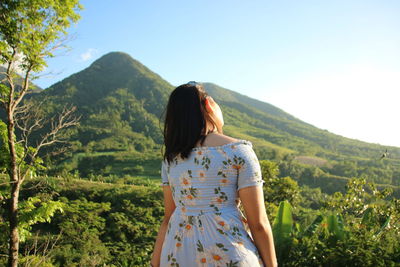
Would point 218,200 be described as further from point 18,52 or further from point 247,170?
point 18,52

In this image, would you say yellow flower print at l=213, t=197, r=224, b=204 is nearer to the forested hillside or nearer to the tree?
the forested hillside

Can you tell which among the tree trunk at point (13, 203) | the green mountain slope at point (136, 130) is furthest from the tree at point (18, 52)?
the green mountain slope at point (136, 130)

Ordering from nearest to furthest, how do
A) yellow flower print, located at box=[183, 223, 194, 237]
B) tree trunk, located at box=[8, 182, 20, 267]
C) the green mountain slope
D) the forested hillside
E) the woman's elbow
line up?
the woman's elbow, yellow flower print, located at box=[183, 223, 194, 237], the forested hillside, tree trunk, located at box=[8, 182, 20, 267], the green mountain slope

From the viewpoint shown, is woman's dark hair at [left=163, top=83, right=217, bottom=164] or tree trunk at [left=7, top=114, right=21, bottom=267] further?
tree trunk at [left=7, top=114, right=21, bottom=267]

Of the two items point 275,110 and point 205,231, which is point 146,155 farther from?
point 275,110

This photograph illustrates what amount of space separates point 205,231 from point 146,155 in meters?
59.5

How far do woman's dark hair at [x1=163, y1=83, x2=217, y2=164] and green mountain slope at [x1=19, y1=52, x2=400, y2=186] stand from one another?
50.4m

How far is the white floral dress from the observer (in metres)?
1.28

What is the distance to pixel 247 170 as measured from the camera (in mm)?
1274

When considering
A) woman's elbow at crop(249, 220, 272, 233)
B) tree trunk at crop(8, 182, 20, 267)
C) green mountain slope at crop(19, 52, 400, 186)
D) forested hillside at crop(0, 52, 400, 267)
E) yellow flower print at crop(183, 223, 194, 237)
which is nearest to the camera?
woman's elbow at crop(249, 220, 272, 233)

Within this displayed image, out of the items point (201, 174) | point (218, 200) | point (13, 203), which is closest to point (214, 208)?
point (218, 200)

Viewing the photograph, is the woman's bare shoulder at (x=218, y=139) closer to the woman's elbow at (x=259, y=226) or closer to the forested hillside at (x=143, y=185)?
the woman's elbow at (x=259, y=226)

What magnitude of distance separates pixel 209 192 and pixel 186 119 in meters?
0.35

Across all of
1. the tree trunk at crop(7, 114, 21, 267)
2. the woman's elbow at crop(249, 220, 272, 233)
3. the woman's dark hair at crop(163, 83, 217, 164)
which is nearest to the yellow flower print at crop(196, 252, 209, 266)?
the woman's elbow at crop(249, 220, 272, 233)
